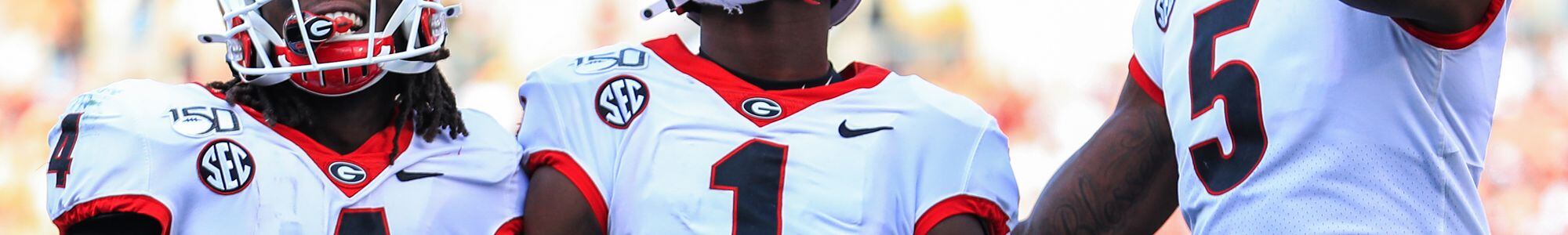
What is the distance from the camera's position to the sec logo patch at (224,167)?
2.36m

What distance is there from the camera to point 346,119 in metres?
2.55

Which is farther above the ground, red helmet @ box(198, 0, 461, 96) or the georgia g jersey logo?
red helmet @ box(198, 0, 461, 96)

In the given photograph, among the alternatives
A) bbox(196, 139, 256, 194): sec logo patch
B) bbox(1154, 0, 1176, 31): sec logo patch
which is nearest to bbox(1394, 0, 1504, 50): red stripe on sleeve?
bbox(1154, 0, 1176, 31): sec logo patch

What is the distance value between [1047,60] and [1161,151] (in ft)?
16.6

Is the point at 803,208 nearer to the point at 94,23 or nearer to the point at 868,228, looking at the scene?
the point at 868,228

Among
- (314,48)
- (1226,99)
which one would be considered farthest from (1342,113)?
(314,48)

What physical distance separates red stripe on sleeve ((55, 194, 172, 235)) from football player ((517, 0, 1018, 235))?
53 centimetres

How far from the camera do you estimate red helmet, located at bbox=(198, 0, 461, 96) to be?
2.42 m

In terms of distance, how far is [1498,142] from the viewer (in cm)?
771

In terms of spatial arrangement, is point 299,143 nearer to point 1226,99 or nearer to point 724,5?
point 724,5

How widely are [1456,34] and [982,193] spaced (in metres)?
0.76

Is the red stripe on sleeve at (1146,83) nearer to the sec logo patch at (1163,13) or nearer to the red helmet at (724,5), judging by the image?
the sec logo patch at (1163,13)

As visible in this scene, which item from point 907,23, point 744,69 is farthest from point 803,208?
point 907,23

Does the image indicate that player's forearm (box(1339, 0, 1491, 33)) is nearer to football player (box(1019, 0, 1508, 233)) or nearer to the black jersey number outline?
football player (box(1019, 0, 1508, 233))
